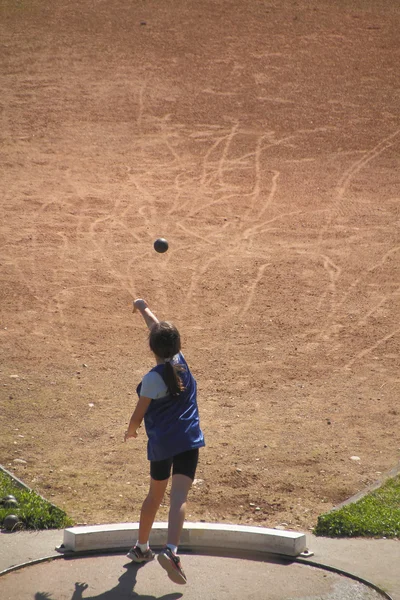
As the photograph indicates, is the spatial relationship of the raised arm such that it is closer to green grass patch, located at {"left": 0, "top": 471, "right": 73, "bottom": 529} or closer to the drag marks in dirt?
green grass patch, located at {"left": 0, "top": 471, "right": 73, "bottom": 529}

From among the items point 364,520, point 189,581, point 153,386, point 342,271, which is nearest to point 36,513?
point 189,581

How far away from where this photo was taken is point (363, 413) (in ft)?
30.3

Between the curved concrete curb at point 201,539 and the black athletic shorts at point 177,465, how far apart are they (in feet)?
2.01

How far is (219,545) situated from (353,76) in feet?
51.9

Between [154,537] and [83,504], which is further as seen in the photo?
[83,504]

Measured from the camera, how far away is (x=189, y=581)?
18.0 feet

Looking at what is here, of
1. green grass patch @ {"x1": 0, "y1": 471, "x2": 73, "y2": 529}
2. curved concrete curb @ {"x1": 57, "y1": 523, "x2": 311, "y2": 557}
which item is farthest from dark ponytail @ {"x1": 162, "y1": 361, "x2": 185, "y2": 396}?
green grass patch @ {"x1": 0, "y1": 471, "x2": 73, "y2": 529}

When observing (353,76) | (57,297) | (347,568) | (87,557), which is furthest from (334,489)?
(353,76)

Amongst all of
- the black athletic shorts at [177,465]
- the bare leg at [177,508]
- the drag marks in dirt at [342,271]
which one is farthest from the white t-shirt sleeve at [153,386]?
the drag marks in dirt at [342,271]

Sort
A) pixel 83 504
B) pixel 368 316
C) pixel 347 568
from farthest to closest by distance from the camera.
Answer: pixel 368 316, pixel 83 504, pixel 347 568

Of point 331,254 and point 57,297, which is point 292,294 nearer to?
point 331,254

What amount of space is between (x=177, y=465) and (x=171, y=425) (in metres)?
0.25

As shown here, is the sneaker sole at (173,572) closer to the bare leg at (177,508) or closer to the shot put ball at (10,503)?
the bare leg at (177,508)

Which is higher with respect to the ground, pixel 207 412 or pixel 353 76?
pixel 353 76
